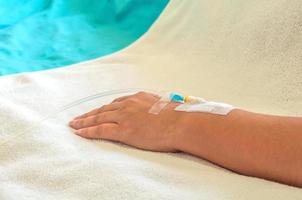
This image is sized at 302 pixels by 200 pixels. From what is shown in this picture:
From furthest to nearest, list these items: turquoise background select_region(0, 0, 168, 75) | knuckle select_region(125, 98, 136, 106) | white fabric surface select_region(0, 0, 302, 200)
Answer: turquoise background select_region(0, 0, 168, 75)
knuckle select_region(125, 98, 136, 106)
white fabric surface select_region(0, 0, 302, 200)

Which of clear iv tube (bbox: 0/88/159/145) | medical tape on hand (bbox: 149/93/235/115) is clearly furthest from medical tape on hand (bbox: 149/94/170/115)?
clear iv tube (bbox: 0/88/159/145)

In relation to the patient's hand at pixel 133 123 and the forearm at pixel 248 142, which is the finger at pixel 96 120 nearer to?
the patient's hand at pixel 133 123

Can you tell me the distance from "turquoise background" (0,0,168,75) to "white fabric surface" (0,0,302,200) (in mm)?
108

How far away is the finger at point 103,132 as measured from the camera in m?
0.84

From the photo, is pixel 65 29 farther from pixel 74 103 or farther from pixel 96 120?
pixel 96 120

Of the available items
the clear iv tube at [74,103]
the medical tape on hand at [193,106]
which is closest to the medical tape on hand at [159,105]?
the medical tape on hand at [193,106]

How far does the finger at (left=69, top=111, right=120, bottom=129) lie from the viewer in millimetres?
873

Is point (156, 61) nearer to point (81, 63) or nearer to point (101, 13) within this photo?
point (81, 63)

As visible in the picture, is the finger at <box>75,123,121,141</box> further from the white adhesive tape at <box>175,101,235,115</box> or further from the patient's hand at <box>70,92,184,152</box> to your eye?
the white adhesive tape at <box>175,101,235,115</box>

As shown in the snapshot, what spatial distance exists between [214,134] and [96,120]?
0.78 feet

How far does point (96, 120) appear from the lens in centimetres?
88

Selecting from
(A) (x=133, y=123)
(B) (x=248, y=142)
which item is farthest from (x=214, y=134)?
(A) (x=133, y=123)

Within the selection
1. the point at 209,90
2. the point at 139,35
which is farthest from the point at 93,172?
the point at 139,35

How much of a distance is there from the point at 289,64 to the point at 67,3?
3.05 feet
